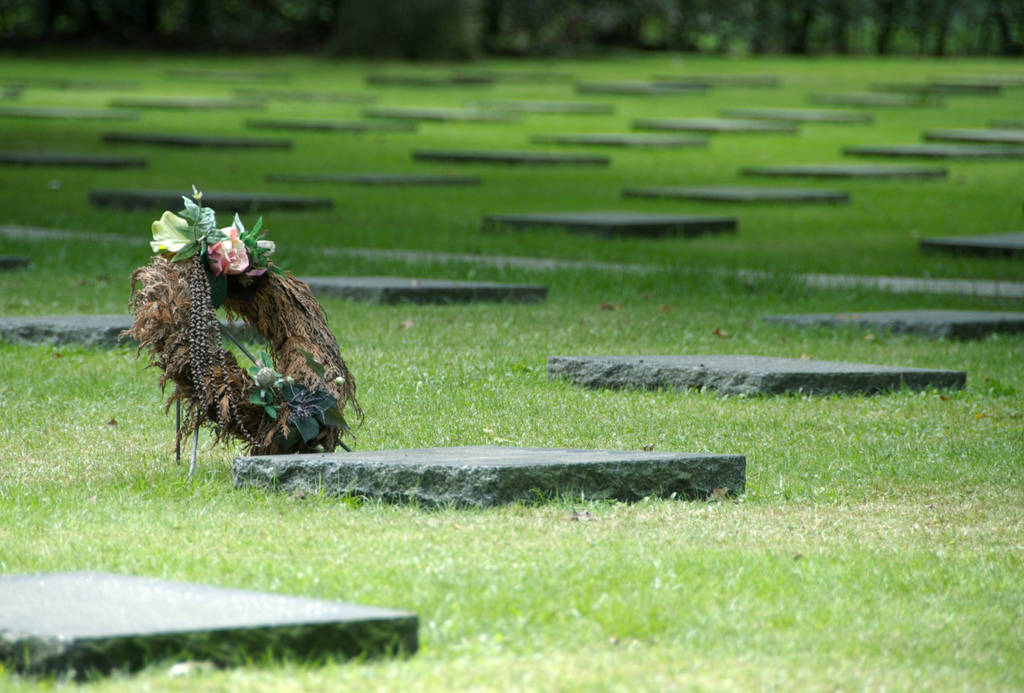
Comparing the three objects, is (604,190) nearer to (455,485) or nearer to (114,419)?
(114,419)

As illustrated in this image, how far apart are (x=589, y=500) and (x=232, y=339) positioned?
4.06 feet

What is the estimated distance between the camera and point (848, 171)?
18641mm

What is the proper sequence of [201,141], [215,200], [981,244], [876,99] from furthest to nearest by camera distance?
[876,99], [201,141], [215,200], [981,244]

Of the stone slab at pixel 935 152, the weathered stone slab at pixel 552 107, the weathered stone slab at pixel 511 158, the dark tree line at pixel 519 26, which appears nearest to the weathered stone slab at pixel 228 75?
the dark tree line at pixel 519 26

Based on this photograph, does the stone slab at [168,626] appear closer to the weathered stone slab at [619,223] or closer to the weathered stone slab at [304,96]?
the weathered stone slab at [619,223]

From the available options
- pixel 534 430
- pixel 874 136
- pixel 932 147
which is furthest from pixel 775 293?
pixel 874 136

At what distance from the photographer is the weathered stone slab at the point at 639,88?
108 ft

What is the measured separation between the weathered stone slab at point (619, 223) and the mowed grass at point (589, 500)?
0.72 feet

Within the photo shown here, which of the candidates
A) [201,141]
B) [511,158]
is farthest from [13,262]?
[201,141]

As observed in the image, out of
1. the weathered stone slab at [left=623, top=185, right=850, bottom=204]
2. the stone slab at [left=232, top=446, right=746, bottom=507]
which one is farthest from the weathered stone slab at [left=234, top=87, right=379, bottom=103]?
the stone slab at [left=232, top=446, right=746, bottom=507]

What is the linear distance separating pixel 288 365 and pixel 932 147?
16.5 metres

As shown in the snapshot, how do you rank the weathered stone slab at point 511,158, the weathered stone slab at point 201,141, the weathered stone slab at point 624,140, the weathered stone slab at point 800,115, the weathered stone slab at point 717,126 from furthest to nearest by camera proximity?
the weathered stone slab at point 800,115, the weathered stone slab at point 717,126, the weathered stone slab at point 624,140, the weathered stone slab at point 201,141, the weathered stone slab at point 511,158

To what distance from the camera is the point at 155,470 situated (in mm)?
6012

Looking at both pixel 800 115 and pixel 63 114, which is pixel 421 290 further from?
pixel 800 115
